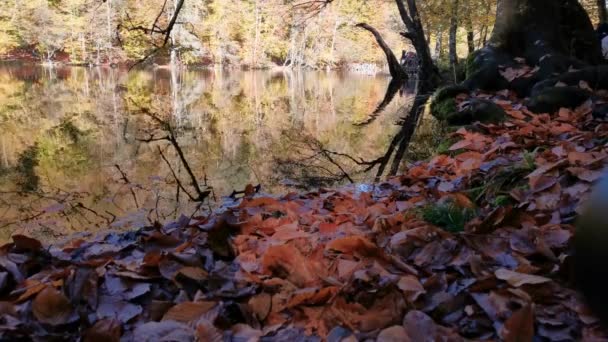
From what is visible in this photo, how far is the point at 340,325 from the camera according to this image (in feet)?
4.36

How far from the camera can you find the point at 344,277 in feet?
5.09

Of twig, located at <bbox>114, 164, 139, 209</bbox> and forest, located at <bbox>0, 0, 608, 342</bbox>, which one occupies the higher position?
forest, located at <bbox>0, 0, 608, 342</bbox>

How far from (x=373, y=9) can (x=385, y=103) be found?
2244cm

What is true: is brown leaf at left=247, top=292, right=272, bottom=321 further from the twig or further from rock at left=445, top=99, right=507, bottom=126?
rock at left=445, top=99, right=507, bottom=126

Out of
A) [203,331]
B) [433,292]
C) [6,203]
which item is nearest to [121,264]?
[203,331]

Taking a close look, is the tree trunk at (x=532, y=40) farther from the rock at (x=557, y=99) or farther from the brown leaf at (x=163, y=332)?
the brown leaf at (x=163, y=332)

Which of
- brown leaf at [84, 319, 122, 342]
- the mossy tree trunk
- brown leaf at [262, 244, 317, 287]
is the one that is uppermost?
the mossy tree trunk

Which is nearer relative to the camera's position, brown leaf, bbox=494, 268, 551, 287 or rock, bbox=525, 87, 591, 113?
brown leaf, bbox=494, 268, 551, 287

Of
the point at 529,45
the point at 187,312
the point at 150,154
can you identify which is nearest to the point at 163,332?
the point at 187,312

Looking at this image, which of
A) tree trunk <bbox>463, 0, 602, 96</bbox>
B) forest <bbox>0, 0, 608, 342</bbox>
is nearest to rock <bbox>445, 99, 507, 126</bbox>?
forest <bbox>0, 0, 608, 342</bbox>

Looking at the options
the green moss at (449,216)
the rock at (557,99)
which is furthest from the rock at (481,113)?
the green moss at (449,216)

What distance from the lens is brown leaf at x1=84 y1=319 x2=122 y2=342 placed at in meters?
1.33

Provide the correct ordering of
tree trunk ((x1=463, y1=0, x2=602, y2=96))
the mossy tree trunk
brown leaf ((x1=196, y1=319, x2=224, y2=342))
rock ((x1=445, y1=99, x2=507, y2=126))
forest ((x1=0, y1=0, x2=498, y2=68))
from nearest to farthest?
1. brown leaf ((x1=196, y1=319, x2=224, y2=342))
2. rock ((x1=445, y1=99, x2=507, y2=126))
3. the mossy tree trunk
4. tree trunk ((x1=463, y1=0, x2=602, y2=96))
5. forest ((x1=0, y1=0, x2=498, y2=68))

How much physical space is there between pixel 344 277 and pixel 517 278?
514 millimetres
